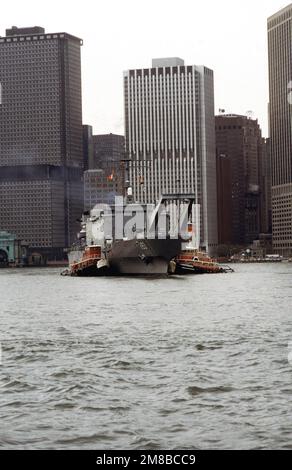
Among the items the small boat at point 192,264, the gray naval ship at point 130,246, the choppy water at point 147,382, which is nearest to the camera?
the choppy water at point 147,382

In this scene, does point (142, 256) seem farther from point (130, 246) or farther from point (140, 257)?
point (130, 246)

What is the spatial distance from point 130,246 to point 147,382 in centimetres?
10447

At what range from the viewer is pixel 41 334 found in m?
51.6

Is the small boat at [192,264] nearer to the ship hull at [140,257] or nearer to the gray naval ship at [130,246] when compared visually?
the gray naval ship at [130,246]

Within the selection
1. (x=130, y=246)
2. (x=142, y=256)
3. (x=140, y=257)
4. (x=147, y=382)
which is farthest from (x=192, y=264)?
(x=147, y=382)

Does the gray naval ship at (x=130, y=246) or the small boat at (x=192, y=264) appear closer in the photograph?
the gray naval ship at (x=130, y=246)

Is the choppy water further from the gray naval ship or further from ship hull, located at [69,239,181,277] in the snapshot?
the gray naval ship

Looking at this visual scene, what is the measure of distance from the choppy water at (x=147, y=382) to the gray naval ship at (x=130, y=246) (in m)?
78.0

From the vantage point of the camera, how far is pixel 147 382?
1353 inches

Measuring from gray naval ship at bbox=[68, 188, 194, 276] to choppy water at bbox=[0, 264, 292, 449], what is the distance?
3070 inches

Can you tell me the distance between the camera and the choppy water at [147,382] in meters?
26.9

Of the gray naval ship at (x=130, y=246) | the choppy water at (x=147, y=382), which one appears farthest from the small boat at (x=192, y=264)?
the choppy water at (x=147, y=382)

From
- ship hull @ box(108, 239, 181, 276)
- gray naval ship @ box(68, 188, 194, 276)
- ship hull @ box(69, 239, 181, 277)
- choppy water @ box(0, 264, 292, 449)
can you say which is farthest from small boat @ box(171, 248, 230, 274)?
choppy water @ box(0, 264, 292, 449)
